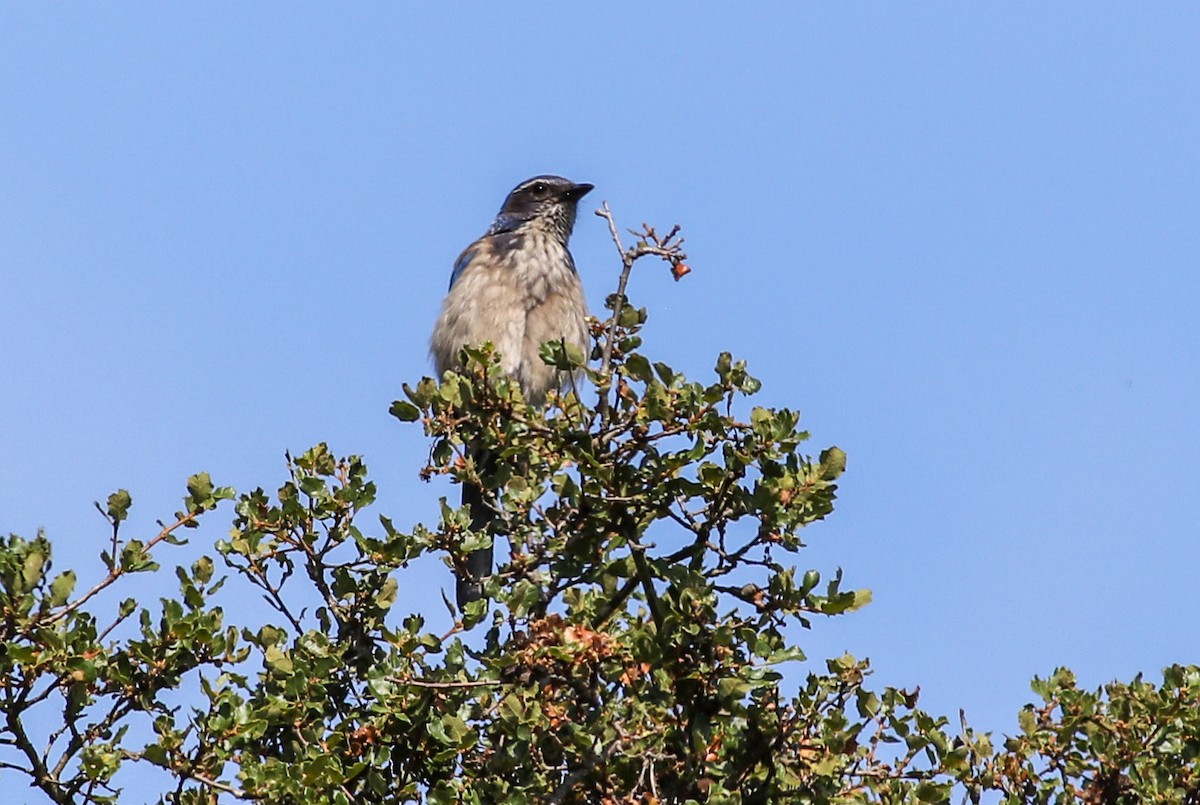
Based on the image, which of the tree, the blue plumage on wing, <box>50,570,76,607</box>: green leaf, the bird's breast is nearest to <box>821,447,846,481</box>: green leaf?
the tree

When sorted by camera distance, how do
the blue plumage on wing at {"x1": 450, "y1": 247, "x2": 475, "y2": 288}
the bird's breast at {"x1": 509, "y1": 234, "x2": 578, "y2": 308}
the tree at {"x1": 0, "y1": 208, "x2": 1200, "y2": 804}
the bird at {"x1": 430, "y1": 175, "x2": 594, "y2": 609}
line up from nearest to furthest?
the tree at {"x1": 0, "y1": 208, "x2": 1200, "y2": 804} → the bird at {"x1": 430, "y1": 175, "x2": 594, "y2": 609} → the bird's breast at {"x1": 509, "y1": 234, "x2": 578, "y2": 308} → the blue plumage on wing at {"x1": 450, "y1": 247, "x2": 475, "y2": 288}

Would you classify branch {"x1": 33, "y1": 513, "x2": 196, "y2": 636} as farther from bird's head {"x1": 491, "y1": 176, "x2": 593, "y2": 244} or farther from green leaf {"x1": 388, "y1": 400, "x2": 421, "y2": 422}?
A: bird's head {"x1": 491, "y1": 176, "x2": 593, "y2": 244}

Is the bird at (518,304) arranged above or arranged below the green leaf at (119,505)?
above

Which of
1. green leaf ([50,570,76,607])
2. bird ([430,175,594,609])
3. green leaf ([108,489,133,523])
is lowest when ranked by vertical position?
green leaf ([50,570,76,607])

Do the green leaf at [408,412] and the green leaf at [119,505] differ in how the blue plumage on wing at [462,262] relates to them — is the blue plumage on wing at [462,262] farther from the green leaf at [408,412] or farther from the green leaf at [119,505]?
the green leaf at [119,505]

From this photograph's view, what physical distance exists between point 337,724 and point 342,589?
393 mm

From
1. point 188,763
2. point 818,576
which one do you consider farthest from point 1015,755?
point 188,763

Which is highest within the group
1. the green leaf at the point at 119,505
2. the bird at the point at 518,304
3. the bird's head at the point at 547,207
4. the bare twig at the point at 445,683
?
the bird's head at the point at 547,207

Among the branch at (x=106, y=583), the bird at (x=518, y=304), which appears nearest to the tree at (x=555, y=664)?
the branch at (x=106, y=583)

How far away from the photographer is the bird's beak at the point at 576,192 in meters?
8.70

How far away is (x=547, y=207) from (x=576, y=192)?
20 cm

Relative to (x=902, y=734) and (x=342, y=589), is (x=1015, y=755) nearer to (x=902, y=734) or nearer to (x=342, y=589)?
(x=902, y=734)

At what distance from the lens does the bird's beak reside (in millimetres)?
8695

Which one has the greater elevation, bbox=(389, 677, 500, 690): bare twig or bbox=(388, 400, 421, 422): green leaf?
bbox=(388, 400, 421, 422): green leaf
